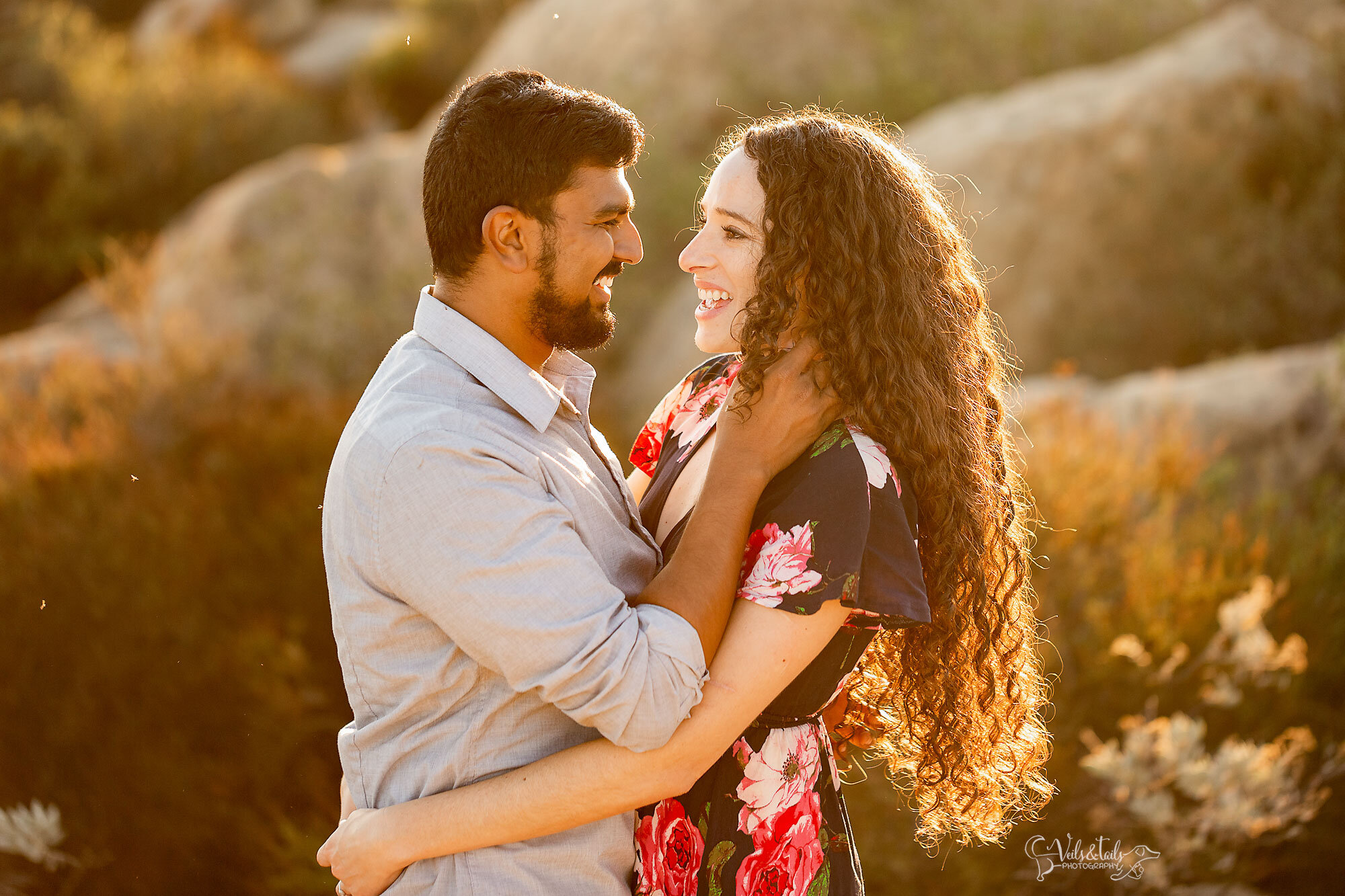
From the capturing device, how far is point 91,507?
5066 mm

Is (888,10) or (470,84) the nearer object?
(470,84)

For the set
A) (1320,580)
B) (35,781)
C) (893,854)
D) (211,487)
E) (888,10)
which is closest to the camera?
(893,854)

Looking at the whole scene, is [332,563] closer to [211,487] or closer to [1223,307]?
[211,487]

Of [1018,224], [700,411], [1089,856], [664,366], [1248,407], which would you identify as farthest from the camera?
[664,366]

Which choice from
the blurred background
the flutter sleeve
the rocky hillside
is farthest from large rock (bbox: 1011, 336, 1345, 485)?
the flutter sleeve

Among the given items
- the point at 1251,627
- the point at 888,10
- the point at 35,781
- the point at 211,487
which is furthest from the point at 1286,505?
the point at 888,10

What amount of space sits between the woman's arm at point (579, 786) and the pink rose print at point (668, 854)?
1.14 ft

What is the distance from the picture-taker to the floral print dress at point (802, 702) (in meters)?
1.97

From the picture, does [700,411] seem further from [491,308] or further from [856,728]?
[856,728]

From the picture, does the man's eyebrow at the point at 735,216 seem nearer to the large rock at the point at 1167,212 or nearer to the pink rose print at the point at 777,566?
the pink rose print at the point at 777,566

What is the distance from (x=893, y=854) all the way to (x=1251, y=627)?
155cm

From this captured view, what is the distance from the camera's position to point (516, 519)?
1.73 m

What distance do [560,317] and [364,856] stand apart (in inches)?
44.4

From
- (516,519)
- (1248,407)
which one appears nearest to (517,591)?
(516,519)
